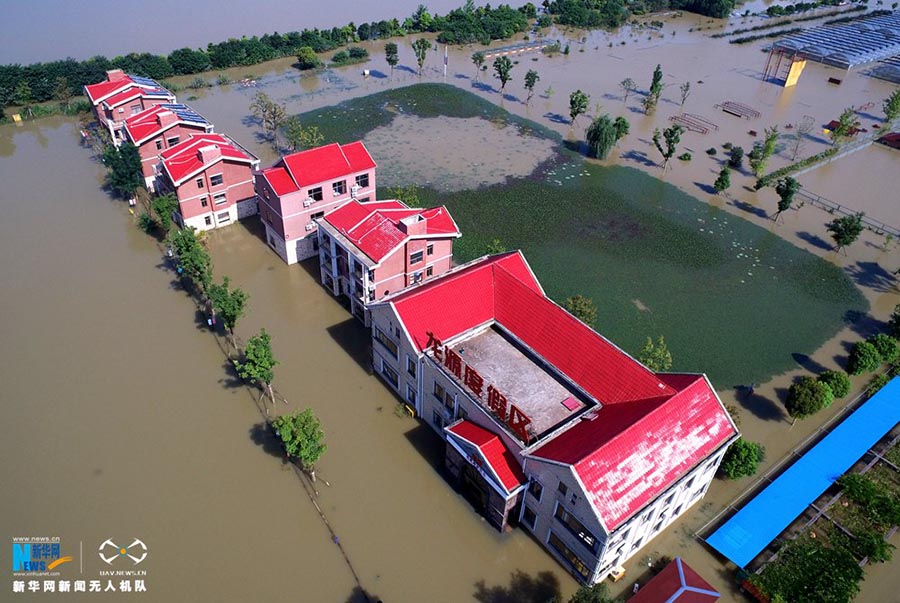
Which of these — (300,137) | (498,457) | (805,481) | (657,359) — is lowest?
(805,481)

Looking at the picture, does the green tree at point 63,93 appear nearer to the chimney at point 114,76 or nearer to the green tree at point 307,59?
the chimney at point 114,76

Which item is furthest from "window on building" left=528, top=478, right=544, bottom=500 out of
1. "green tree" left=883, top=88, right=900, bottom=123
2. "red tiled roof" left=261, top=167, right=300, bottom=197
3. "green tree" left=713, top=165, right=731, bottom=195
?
"green tree" left=883, top=88, right=900, bottom=123

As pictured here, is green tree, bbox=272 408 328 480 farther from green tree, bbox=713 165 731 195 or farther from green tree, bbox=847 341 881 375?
green tree, bbox=713 165 731 195

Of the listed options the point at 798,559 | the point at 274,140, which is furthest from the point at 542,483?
the point at 274,140

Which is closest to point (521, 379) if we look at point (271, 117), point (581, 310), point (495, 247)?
point (581, 310)

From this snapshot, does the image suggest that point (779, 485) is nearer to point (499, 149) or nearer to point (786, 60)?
point (499, 149)

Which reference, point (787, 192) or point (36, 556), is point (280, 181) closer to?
point (36, 556)
